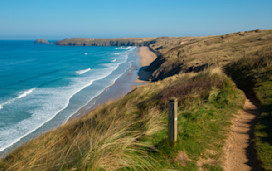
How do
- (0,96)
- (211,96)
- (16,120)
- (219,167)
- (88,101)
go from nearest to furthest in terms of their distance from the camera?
(219,167)
(211,96)
(16,120)
(88,101)
(0,96)

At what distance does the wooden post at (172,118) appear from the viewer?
4.10 metres

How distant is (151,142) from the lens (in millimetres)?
4609

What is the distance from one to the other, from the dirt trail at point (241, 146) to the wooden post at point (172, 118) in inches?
45.9

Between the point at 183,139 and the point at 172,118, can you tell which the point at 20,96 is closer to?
the point at 183,139

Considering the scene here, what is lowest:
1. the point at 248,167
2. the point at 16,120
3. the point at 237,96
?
the point at 16,120

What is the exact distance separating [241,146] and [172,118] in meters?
1.98

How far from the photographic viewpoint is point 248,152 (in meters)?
4.54

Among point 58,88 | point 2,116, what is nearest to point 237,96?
point 2,116

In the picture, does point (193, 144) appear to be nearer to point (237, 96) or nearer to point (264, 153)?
point (264, 153)

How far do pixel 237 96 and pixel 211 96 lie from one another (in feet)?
3.88

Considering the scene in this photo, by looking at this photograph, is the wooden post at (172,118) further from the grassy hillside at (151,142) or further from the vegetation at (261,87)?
the vegetation at (261,87)

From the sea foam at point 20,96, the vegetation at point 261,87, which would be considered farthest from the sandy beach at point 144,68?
the vegetation at point 261,87

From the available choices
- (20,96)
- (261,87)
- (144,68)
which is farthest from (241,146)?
(144,68)

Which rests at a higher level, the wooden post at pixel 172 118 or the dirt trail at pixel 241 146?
the wooden post at pixel 172 118
